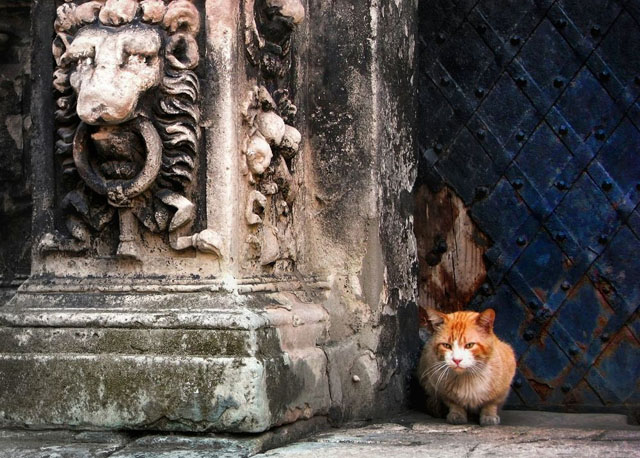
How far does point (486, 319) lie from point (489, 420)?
39 cm

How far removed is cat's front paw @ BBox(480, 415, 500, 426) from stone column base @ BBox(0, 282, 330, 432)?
886 mm

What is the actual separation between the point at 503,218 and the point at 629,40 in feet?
2.99

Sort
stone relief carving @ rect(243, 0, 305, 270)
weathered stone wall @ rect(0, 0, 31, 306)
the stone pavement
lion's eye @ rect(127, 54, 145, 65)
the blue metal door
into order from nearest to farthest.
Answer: the stone pavement, lion's eye @ rect(127, 54, 145, 65), stone relief carving @ rect(243, 0, 305, 270), weathered stone wall @ rect(0, 0, 31, 306), the blue metal door

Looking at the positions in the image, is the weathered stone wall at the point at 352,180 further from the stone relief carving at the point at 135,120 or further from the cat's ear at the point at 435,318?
the stone relief carving at the point at 135,120

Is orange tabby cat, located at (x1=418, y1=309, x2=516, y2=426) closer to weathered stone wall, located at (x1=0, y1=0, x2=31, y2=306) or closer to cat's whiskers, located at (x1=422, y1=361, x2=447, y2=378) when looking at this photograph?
cat's whiskers, located at (x1=422, y1=361, x2=447, y2=378)

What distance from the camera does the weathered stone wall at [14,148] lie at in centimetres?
397

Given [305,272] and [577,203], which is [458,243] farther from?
[305,272]

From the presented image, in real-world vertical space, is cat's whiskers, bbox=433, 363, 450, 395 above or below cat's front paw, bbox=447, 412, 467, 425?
above

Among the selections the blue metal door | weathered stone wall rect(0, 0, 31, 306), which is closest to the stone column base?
weathered stone wall rect(0, 0, 31, 306)

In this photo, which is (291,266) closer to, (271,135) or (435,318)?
(271,135)

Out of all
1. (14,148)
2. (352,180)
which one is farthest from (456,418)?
(14,148)

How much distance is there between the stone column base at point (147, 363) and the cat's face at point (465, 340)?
0.81 metres

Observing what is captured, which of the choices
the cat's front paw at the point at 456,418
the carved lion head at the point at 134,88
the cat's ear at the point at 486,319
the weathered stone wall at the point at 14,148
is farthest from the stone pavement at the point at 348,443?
the weathered stone wall at the point at 14,148

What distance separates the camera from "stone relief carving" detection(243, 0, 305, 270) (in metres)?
3.49
